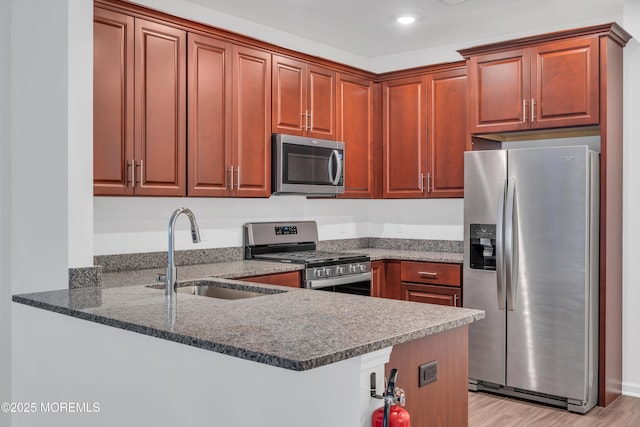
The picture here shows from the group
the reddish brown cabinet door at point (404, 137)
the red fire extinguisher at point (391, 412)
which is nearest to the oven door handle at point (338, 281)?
the reddish brown cabinet door at point (404, 137)

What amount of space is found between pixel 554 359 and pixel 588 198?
104 centimetres

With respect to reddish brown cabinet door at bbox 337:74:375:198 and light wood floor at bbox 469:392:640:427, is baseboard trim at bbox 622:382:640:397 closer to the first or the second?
light wood floor at bbox 469:392:640:427

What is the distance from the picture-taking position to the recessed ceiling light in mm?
4047

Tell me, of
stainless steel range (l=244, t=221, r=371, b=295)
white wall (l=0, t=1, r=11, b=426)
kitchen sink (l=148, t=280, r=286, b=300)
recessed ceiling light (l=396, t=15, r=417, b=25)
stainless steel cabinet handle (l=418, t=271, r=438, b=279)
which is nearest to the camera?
kitchen sink (l=148, t=280, r=286, b=300)

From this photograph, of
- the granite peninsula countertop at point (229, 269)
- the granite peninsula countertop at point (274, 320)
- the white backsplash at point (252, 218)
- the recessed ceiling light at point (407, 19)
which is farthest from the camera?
the recessed ceiling light at point (407, 19)

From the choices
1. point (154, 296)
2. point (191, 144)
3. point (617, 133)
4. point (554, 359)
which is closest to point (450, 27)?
point (617, 133)

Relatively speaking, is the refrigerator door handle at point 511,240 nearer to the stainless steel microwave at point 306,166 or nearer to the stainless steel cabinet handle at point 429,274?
the stainless steel cabinet handle at point 429,274

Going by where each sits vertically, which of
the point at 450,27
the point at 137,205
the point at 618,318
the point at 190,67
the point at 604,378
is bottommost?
the point at 604,378

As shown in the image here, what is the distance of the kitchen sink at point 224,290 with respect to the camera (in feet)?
8.63

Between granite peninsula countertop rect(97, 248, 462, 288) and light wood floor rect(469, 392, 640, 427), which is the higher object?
granite peninsula countertop rect(97, 248, 462, 288)

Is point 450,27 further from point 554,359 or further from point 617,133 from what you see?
point 554,359

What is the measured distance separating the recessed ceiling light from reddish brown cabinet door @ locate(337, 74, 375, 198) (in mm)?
691

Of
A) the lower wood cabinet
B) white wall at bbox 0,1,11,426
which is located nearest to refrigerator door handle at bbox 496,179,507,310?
the lower wood cabinet

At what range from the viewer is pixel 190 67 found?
3.51 meters
